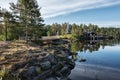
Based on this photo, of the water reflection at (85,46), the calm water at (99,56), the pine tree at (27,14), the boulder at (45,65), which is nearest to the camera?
the boulder at (45,65)

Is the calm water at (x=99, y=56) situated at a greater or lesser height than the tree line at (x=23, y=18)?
lesser

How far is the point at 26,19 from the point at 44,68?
123ft

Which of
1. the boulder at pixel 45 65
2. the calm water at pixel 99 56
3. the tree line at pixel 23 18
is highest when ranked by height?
A: the tree line at pixel 23 18

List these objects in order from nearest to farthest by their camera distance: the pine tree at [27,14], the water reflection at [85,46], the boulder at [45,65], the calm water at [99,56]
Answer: the boulder at [45,65] < the calm water at [99,56] < the pine tree at [27,14] < the water reflection at [85,46]

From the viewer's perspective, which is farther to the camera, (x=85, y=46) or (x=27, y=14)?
(x=85, y=46)

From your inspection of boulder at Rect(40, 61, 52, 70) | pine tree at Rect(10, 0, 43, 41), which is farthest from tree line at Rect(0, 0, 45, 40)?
boulder at Rect(40, 61, 52, 70)

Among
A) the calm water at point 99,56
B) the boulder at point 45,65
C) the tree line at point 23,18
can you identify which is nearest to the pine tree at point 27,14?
the tree line at point 23,18

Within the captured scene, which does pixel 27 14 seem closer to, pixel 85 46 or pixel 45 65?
pixel 45 65

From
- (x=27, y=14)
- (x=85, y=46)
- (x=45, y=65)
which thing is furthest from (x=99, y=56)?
(x=85, y=46)

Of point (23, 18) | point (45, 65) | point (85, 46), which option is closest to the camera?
point (45, 65)

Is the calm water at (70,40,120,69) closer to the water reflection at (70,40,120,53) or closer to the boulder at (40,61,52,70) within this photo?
the water reflection at (70,40,120,53)

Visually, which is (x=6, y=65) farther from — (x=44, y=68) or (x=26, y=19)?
(x=26, y=19)

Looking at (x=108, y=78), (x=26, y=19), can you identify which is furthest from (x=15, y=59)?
(x=26, y=19)

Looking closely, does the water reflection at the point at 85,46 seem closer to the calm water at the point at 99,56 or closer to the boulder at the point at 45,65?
the calm water at the point at 99,56
